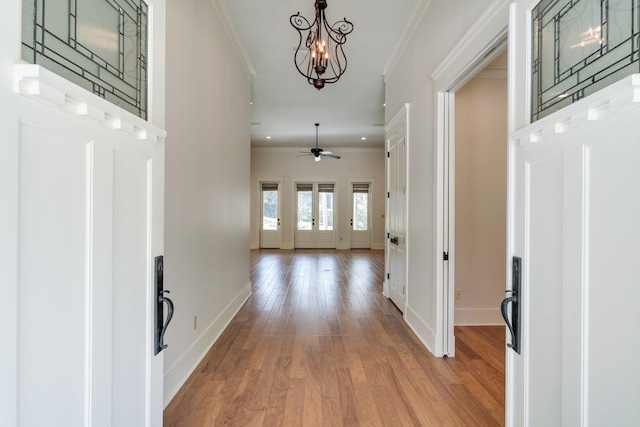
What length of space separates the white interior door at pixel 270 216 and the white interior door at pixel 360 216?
250 centimetres

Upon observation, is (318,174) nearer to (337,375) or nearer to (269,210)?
(269,210)

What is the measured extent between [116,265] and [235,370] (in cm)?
188

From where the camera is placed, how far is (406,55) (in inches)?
146

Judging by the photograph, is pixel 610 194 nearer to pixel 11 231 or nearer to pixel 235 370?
pixel 11 231

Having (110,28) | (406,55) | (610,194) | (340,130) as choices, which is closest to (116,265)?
(110,28)

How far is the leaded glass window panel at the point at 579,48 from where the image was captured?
940mm

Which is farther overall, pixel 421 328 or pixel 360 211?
pixel 360 211

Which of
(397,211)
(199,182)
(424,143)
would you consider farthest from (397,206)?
(199,182)

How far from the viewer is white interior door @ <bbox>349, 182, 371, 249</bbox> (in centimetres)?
1090

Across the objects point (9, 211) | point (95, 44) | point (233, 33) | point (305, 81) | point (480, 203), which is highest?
point (305, 81)

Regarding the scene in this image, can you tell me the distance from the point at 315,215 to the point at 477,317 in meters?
7.65

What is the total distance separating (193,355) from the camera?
8.20 feet

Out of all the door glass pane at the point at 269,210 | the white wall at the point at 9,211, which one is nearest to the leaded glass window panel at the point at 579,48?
the white wall at the point at 9,211

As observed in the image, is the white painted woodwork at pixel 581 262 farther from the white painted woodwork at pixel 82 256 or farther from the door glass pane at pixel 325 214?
the door glass pane at pixel 325 214
